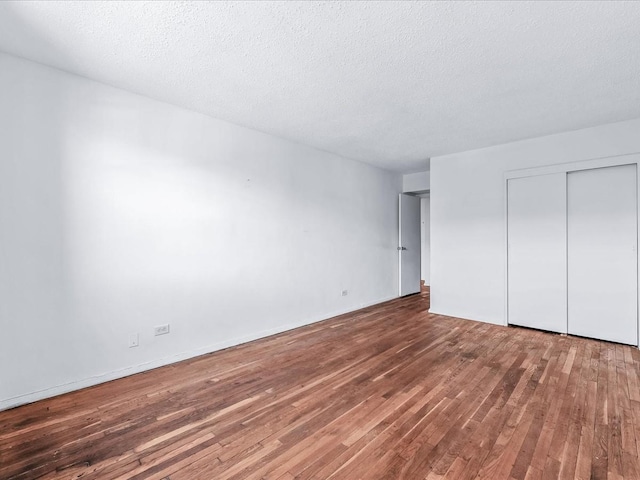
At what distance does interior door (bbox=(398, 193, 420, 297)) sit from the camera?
6477 mm

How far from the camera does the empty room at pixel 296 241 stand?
1.86 m

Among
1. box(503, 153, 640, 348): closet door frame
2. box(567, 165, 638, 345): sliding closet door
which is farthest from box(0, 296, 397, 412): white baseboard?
box(567, 165, 638, 345): sliding closet door

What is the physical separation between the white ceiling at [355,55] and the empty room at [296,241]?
0.8 inches

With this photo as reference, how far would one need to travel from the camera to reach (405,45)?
7.07 ft

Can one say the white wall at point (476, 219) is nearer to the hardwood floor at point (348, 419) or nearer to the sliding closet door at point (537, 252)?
the sliding closet door at point (537, 252)

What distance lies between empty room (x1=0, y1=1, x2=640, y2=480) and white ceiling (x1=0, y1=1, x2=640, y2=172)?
2 centimetres

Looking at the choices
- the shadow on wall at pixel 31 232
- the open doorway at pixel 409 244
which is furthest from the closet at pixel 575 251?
the shadow on wall at pixel 31 232

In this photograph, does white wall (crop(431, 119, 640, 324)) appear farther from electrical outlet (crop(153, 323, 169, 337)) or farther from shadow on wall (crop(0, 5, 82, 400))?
shadow on wall (crop(0, 5, 82, 400))

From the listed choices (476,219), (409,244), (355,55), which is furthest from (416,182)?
(355,55)

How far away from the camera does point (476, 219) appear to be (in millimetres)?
4750

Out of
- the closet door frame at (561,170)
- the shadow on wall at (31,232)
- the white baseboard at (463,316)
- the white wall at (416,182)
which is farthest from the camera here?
the white wall at (416,182)

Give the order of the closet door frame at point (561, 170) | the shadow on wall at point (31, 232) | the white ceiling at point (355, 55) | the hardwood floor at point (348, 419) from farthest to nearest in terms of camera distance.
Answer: the closet door frame at point (561, 170), the shadow on wall at point (31, 232), the white ceiling at point (355, 55), the hardwood floor at point (348, 419)

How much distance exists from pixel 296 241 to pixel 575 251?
3750mm

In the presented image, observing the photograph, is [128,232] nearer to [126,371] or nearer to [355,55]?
[126,371]
